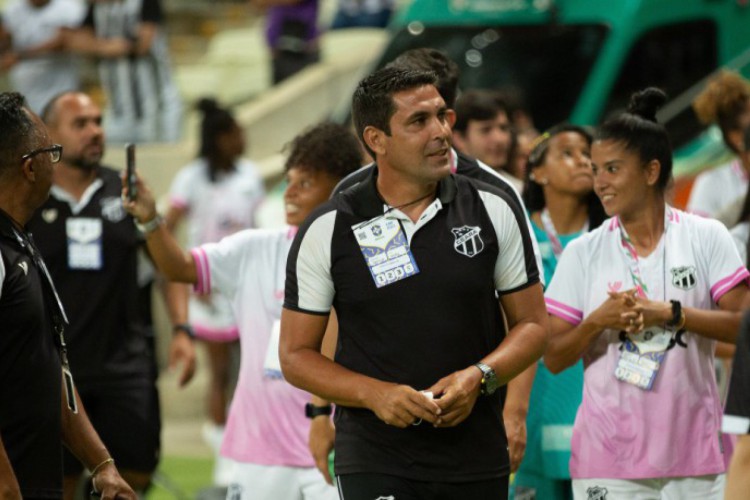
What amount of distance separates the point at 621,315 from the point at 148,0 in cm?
959

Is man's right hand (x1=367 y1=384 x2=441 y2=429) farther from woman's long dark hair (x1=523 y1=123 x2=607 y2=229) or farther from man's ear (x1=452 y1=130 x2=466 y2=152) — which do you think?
man's ear (x1=452 y1=130 x2=466 y2=152)

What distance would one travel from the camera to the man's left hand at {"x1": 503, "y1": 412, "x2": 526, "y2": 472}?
627cm

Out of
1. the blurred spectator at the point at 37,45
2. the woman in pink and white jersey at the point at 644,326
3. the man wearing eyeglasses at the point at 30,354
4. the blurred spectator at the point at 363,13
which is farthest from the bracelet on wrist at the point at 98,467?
the blurred spectator at the point at 363,13

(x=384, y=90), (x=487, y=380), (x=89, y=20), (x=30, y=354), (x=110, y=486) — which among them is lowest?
(x=110, y=486)

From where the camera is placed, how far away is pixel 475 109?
821 cm

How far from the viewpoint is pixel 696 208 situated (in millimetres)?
9797

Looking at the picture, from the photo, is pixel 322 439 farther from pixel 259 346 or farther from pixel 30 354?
pixel 30 354

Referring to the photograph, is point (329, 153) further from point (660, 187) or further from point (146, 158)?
point (146, 158)

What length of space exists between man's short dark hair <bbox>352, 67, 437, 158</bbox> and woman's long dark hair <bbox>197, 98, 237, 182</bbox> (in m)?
6.54

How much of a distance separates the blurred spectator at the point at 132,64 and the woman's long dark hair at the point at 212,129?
282cm

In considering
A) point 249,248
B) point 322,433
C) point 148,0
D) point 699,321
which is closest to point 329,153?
point 249,248

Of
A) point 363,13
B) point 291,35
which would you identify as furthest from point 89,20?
point 363,13

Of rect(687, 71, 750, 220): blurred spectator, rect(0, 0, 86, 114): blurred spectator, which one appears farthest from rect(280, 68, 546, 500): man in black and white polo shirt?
rect(0, 0, 86, 114): blurred spectator

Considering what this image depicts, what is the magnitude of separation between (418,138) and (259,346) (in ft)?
6.28
